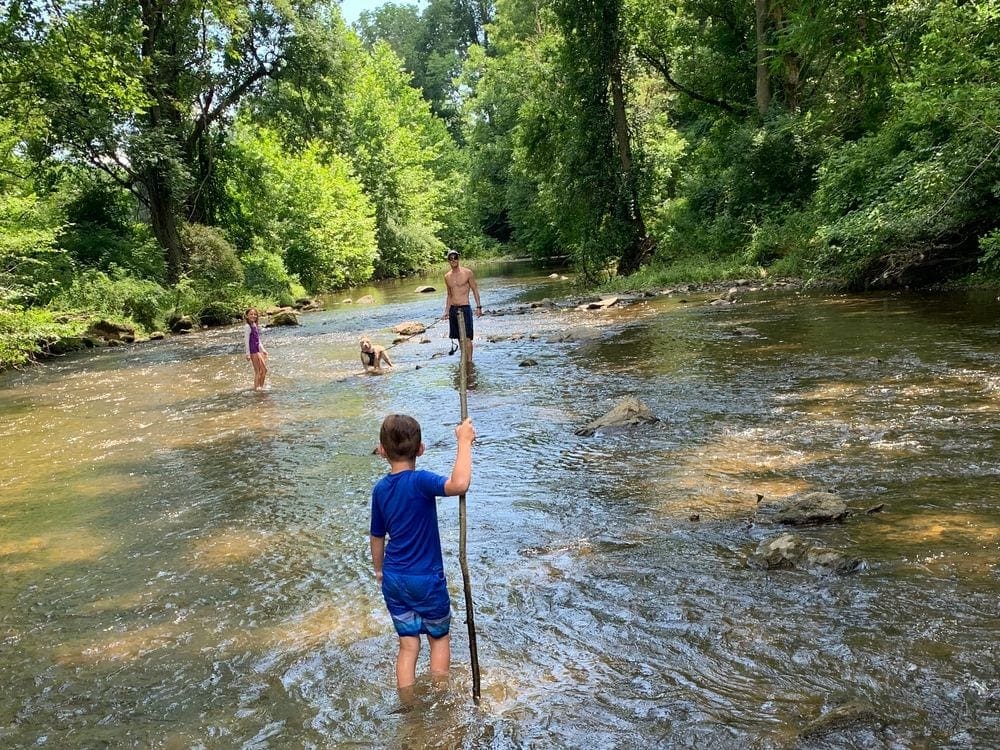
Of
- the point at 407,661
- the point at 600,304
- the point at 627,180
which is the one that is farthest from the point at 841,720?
the point at 627,180

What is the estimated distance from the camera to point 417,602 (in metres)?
3.99

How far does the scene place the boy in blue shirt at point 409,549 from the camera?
→ 155 inches

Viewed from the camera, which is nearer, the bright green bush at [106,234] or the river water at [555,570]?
the river water at [555,570]

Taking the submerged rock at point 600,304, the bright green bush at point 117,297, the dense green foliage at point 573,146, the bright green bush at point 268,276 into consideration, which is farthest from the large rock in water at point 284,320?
the submerged rock at point 600,304

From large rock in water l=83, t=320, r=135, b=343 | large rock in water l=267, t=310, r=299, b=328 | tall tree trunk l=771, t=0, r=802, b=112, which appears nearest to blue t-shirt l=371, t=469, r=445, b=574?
large rock in water l=267, t=310, r=299, b=328

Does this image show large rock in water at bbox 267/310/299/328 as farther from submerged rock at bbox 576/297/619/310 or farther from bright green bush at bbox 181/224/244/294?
submerged rock at bbox 576/297/619/310

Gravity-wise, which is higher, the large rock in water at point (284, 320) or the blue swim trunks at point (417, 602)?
the blue swim trunks at point (417, 602)

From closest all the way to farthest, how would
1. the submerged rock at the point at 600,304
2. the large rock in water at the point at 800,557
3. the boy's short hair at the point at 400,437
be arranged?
the boy's short hair at the point at 400,437 < the large rock in water at the point at 800,557 < the submerged rock at the point at 600,304

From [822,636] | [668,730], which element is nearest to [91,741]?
[668,730]

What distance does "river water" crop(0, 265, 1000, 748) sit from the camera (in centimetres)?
376

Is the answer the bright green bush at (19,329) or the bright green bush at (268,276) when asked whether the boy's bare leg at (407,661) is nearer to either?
the bright green bush at (19,329)

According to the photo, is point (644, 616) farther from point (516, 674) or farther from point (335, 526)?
point (335, 526)

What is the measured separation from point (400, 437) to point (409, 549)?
584mm

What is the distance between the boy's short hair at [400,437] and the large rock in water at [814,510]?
306cm
